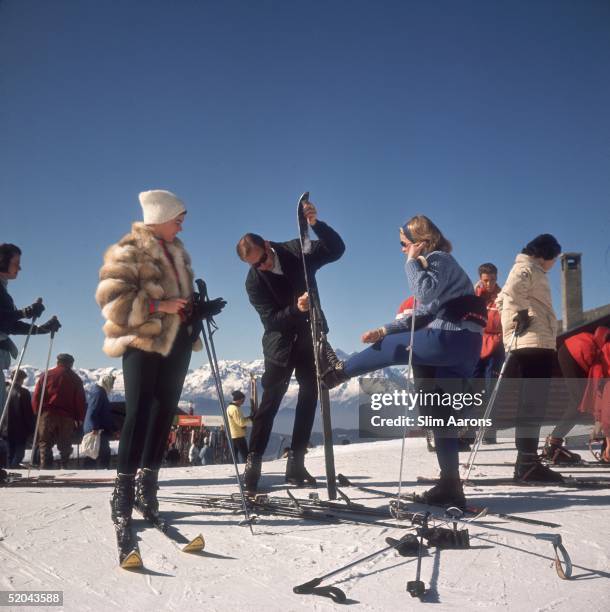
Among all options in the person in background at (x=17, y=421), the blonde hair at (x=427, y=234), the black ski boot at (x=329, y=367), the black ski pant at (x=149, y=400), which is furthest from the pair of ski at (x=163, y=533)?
the person in background at (x=17, y=421)

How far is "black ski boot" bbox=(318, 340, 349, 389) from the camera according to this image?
11.9 ft

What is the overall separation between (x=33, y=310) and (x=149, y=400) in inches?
105

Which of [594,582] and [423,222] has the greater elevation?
[423,222]

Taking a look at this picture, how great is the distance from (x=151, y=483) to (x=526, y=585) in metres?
2.02

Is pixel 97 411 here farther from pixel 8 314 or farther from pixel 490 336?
pixel 490 336

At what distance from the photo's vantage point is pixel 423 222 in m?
3.62

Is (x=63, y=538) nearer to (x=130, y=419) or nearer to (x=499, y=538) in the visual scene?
(x=130, y=419)

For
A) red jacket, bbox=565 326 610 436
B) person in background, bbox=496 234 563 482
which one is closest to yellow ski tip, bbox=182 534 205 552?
person in background, bbox=496 234 563 482

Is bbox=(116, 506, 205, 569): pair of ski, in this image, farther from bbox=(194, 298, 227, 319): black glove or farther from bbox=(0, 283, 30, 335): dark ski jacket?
bbox=(0, 283, 30, 335): dark ski jacket

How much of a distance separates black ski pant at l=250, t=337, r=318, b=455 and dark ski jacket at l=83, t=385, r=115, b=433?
4.87m

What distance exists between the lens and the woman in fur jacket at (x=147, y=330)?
300cm

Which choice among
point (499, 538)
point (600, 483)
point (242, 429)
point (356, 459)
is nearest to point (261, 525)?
point (499, 538)

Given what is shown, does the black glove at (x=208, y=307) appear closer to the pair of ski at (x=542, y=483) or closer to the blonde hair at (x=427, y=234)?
the blonde hair at (x=427, y=234)

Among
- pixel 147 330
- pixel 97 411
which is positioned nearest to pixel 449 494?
pixel 147 330
